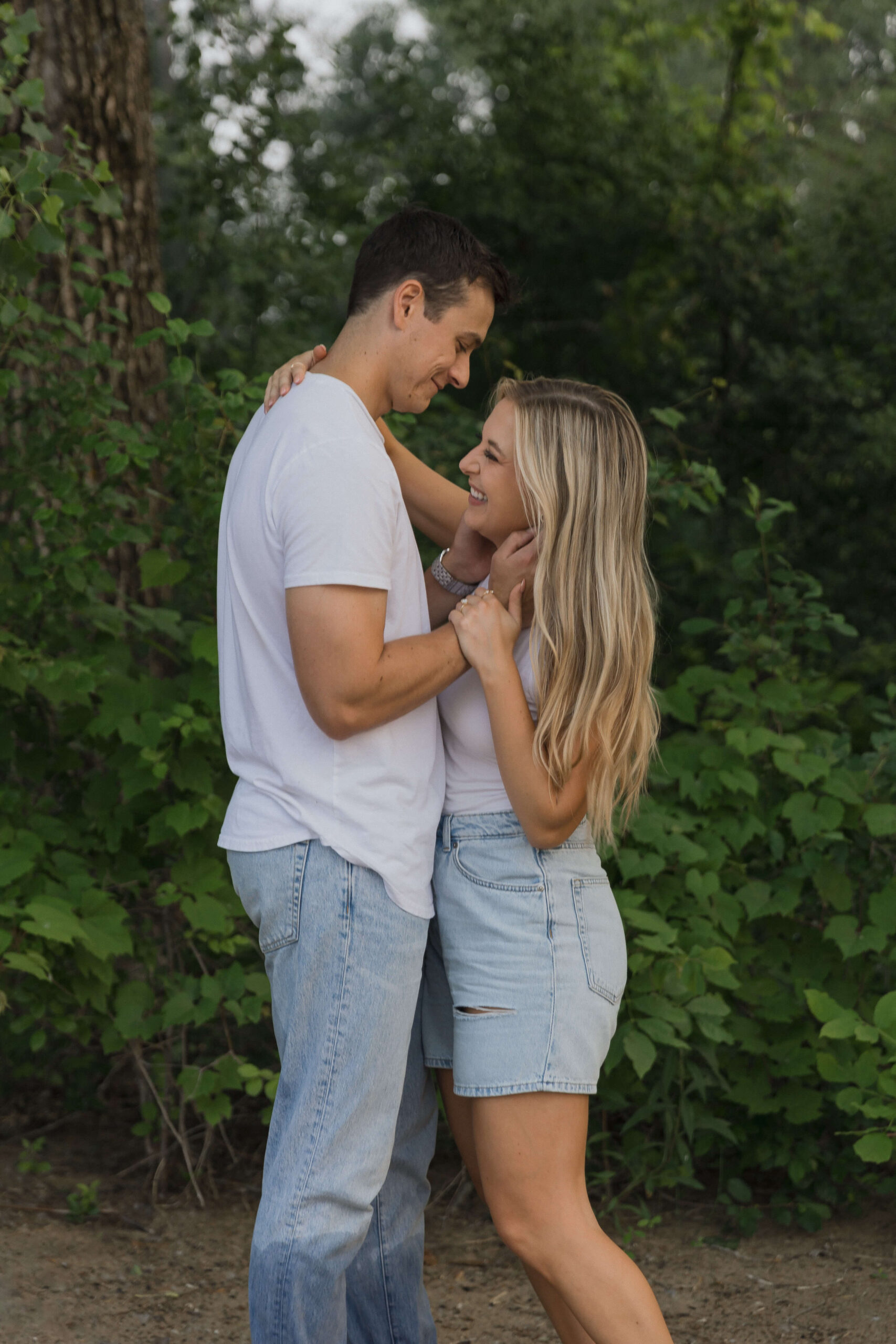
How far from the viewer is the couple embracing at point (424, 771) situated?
1804 millimetres

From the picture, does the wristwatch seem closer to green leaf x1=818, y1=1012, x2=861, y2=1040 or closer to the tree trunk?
green leaf x1=818, y1=1012, x2=861, y2=1040

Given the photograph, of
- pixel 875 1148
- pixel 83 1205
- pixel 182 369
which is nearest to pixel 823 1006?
pixel 875 1148

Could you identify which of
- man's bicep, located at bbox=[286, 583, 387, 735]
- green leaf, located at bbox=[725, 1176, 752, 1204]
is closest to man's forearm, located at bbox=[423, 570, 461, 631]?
man's bicep, located at bbox=[286, 583, 387, 735]

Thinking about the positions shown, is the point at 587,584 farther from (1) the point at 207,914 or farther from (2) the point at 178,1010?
(2) the point at 178,1010

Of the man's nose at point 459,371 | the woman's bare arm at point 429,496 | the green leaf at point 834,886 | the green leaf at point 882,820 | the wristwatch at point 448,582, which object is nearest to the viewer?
the man's nose at point 459,371

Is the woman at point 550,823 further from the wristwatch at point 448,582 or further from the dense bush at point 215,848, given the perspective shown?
the dense bush at point 215,848

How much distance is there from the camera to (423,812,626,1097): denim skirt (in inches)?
75.1

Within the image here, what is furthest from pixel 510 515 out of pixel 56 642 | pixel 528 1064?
pixel 56 642

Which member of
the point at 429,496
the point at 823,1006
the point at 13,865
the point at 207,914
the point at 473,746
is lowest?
the point at 823,1006

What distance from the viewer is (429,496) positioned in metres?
2.45

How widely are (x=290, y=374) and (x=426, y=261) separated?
0.30 meters

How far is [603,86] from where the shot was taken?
697 centimetres

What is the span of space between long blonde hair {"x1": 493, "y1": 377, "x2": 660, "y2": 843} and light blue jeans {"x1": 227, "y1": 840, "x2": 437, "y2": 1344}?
0.37 meters

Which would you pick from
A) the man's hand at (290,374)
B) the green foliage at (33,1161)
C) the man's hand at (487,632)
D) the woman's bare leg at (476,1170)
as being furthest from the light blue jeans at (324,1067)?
the green foliage at (33,1161)
